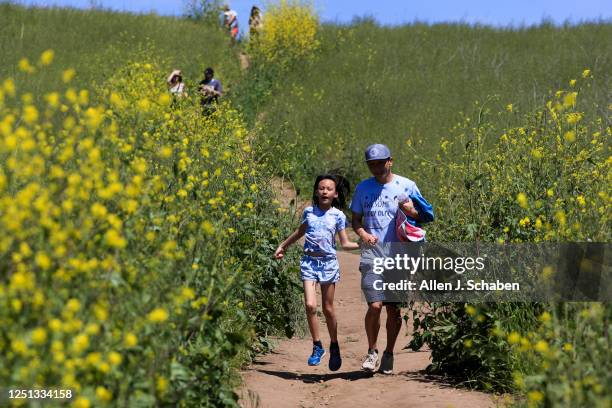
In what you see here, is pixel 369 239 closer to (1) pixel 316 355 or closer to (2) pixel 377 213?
(2) pixel 377 213

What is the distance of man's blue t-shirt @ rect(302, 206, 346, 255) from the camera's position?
7.94 m

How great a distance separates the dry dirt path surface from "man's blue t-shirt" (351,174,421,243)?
3.84 ft

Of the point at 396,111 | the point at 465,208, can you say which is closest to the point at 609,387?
the point at 465,208

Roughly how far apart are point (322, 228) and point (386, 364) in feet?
4.12

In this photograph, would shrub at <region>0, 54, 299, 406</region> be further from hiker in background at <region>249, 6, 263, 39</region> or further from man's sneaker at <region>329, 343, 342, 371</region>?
hiker in background at <region>249, 6, 263, 39</region>

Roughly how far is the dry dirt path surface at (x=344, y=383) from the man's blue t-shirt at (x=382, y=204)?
117cm

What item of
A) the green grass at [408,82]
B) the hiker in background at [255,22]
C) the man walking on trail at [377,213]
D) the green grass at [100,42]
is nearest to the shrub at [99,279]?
the man walking on trail at [377,213]

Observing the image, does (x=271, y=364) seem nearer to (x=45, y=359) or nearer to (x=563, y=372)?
(x=563, y=372)

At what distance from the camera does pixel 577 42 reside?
Result: 92.2ft

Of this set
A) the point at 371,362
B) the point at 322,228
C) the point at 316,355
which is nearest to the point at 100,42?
the point at 322,228

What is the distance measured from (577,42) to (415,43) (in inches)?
183

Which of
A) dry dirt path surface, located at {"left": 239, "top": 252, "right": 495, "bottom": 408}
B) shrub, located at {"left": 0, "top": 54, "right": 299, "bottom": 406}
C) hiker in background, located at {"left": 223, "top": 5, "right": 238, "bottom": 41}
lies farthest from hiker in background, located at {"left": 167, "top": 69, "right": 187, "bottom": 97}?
shrub, located at {"left": 0, "top": 54, "right": 299, "bottom": 406}

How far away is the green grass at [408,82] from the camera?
19469 millimetres

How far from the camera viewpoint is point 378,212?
25.7 feet
